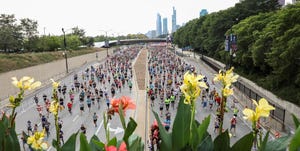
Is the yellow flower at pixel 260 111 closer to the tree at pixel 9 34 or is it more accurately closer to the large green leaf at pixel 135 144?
the large green leaf at pixel 135 144

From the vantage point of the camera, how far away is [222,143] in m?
2.47

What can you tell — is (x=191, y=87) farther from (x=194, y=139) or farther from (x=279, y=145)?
(x=279, y=145)

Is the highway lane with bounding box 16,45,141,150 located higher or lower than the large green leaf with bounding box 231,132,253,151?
lower

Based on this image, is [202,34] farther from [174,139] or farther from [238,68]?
[174,139]

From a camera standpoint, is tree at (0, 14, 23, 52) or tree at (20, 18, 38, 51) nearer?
tree at (0, 14, 23, 52)

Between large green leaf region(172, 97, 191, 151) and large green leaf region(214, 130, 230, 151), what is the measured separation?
23 centimetres

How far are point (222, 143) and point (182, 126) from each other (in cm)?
34

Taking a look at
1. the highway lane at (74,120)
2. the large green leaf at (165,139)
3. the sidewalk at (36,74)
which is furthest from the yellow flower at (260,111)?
the sidewalk at (36,74)

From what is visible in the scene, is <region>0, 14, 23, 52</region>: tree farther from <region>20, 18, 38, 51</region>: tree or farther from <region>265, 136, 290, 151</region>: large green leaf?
<region>265, 136, 290, 151</region>: large green leaf

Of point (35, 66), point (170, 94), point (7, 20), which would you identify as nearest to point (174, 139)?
point (170, 94)

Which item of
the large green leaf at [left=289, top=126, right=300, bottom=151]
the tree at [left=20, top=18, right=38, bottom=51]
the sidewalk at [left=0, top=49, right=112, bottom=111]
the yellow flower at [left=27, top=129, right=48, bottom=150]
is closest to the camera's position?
the large green leaf at [left=289, top=126, right=300, bottom=151]

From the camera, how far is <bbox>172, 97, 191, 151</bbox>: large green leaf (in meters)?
2.43

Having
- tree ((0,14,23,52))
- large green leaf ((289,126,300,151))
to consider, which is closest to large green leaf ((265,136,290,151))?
large green leaf ((289,126,300,151))

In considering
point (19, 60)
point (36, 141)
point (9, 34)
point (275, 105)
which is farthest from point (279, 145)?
point (9, 34)
